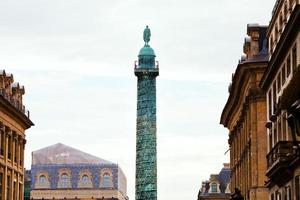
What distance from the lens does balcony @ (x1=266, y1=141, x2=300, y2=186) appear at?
44062mm

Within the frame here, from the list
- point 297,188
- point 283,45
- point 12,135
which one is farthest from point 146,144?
point 297,188

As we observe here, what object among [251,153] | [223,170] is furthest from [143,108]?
[251,153]

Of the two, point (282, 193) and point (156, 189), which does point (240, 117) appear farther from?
point (156, 189)

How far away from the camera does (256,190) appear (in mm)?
61500

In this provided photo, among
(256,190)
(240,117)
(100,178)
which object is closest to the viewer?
(256,190)

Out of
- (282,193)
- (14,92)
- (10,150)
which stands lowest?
(282,193)

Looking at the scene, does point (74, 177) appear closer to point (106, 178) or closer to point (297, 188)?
point (106, 178)

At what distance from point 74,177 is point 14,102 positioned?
98.6 m

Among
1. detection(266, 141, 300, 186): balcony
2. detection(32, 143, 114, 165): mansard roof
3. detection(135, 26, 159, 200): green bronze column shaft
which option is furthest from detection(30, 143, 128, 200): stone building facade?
detection(266, 141, 300, 186): balcony

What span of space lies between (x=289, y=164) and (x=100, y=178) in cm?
12852

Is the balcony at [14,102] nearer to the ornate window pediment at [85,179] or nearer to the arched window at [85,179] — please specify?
the ornate window pediment at [85,179]

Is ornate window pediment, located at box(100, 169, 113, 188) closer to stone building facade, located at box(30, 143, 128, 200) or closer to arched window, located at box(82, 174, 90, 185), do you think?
stone building facade, located at box(30, 143, 128, 200)

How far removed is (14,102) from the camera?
249 feet

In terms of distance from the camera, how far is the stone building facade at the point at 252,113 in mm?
61531
